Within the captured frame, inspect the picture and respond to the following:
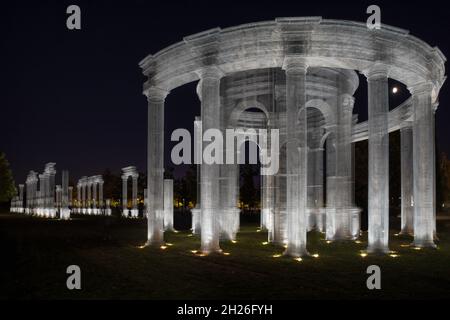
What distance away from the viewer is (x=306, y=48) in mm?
20328

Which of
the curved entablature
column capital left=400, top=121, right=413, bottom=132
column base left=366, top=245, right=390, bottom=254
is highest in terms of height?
the curved entablature

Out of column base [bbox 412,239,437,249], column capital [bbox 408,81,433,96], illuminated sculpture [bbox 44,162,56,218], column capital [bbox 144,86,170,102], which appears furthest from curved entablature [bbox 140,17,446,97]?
illuminated sculpture [bbox 44,162,56,218]

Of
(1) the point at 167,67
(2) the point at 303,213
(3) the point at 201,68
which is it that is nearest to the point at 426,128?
(2) the point at 303,213

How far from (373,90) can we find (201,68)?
330 inches

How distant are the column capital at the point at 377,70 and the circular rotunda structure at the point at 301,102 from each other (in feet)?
0.16

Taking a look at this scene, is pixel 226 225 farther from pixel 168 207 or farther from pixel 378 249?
pixel 168 207

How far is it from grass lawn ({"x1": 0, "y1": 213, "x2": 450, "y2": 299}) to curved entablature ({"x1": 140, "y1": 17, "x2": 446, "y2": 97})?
9.10m

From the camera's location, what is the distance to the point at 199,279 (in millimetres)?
15344

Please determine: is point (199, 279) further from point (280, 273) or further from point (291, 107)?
point (291, 107)

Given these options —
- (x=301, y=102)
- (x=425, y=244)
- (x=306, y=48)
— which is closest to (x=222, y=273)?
(x=301, y=102)

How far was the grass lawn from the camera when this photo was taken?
1322cm

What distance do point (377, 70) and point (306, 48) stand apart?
4.06 metres

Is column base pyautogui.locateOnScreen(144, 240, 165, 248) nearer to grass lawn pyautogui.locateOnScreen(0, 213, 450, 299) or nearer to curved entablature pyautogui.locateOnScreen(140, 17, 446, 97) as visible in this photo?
grass lawn pyautogui.locateOnScreen(0, 213, 450, 299)

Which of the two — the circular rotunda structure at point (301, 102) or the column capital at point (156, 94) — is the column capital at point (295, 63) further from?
the column capital at point (156, 94)
